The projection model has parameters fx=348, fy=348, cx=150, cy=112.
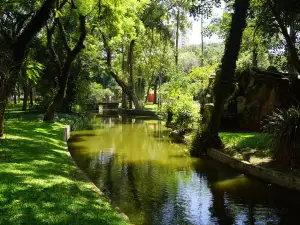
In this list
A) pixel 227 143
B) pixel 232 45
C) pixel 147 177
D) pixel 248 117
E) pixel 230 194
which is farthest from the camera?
pixel 248 117

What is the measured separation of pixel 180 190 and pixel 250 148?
504 centimetres

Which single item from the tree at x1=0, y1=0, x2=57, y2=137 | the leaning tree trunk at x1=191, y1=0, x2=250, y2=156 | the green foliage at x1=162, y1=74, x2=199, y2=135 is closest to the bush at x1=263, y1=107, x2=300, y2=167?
the leaning tree trunk at x1=191, y1=0, x2=250, y2=156

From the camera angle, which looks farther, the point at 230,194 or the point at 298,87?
the point at 298,87

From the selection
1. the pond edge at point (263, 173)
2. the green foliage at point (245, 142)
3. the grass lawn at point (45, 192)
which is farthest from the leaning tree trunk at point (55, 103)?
the pond edge at point (263, 173)

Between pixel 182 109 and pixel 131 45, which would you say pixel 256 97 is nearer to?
pixel 182 109

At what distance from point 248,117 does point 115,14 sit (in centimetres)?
986

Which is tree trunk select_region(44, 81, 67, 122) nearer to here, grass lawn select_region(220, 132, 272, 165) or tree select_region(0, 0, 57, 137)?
tree select_region(0, 0, 57, 137)

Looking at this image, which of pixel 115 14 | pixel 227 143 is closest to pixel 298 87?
pixel 227 143

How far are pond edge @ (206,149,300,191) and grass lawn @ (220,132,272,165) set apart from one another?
0.32 m

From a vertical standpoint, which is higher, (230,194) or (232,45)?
(232,45)

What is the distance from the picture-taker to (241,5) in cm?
1429

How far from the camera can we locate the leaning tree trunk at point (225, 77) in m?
14.4

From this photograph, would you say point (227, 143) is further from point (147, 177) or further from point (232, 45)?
point (147, 177)

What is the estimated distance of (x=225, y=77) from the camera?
14.7m
